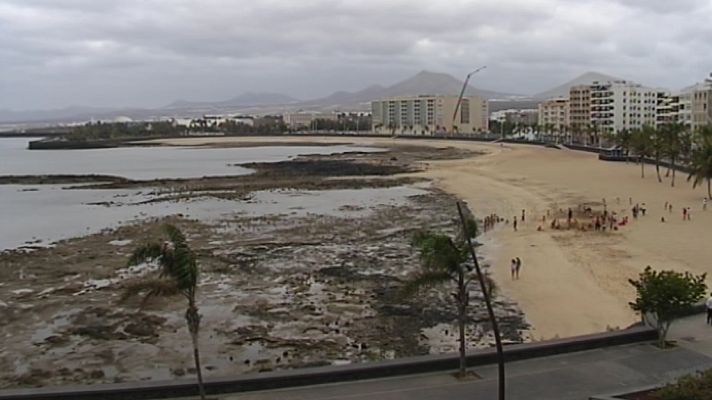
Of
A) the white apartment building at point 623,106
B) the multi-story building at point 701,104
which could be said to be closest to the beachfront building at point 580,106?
the white apartment building at point 623,106

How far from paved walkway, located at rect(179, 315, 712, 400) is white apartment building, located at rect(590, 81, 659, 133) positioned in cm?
13544

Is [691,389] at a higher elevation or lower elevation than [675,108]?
lower

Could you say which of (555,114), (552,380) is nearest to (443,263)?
(552,380)

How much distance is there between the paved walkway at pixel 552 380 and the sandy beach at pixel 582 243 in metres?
5.77

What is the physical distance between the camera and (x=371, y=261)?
3031cm

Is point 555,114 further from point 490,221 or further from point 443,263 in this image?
point 443,263

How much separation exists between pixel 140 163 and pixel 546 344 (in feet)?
335

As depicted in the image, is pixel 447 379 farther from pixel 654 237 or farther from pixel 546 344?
pixel 654 237

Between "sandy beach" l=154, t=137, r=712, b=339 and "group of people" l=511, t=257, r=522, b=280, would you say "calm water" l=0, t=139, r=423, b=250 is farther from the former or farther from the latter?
"group of people" l=511, t=257, r=522, b=280

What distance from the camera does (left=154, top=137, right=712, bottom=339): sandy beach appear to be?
73.3 feet

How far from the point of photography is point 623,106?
143375 millimetres

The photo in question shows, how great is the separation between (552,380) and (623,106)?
141 meters

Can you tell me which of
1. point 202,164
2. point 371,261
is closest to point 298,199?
point 371,261

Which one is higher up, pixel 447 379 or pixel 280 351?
pixel 447 379
